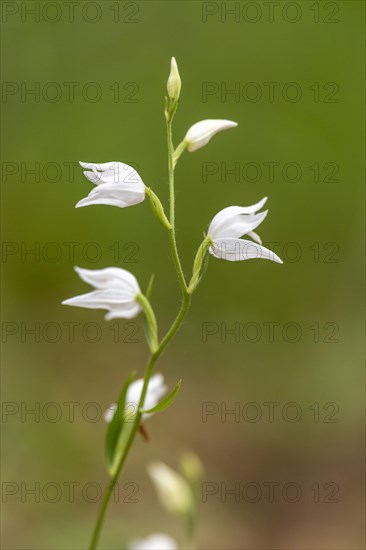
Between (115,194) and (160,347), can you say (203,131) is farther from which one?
(160,347)

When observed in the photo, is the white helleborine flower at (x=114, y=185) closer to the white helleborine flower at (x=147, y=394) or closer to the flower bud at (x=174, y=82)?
the flower bud at (x=174, y=82)

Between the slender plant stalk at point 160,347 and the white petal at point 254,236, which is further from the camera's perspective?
the white petal at point 254,236

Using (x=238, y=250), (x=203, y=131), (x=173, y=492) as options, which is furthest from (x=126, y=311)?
(x=173, y=492)

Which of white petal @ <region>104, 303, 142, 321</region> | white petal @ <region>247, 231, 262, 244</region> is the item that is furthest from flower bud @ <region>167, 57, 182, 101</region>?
white petal @ <region>104, 303, 142, 321</region>

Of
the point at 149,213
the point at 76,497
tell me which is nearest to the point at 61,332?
the point at 149,213

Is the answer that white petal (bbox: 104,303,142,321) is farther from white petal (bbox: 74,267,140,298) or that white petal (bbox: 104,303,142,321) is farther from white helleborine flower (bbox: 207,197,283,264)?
white helleborine flower (bbox: 207,197,283,264)

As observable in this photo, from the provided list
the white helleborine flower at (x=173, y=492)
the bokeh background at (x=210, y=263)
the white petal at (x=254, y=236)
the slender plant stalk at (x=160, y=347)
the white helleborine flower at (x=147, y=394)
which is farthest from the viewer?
the bokeh background at (x=210, y=263)

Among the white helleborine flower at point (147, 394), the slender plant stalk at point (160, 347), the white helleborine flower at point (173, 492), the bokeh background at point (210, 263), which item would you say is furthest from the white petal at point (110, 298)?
the bokeh background at point (210, 263)
